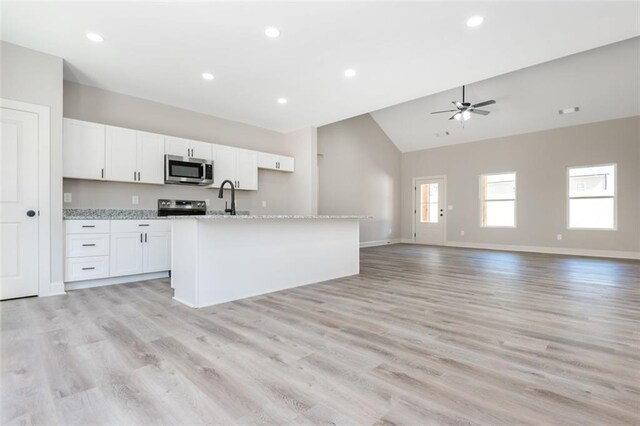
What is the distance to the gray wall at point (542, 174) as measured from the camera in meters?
6.85

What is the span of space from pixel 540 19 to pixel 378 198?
260 inches

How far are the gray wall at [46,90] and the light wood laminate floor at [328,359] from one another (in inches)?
31.7

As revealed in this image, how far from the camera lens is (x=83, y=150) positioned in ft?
13.4

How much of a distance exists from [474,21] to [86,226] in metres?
4.94

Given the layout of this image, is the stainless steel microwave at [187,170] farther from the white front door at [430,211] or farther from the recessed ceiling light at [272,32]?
the white front door at [430,211]

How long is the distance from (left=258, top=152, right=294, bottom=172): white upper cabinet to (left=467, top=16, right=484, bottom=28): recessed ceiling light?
13.4ft

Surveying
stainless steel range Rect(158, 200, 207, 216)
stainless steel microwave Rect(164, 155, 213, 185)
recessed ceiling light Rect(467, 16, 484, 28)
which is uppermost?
recessed ceiling light Rect(467, 16, 484, 28)

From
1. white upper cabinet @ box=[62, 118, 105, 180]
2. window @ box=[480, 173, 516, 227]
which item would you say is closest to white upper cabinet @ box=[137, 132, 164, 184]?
white upper cabinet @ box=[62, 118, 105, 180]

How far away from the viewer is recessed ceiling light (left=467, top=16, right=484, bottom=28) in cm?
302

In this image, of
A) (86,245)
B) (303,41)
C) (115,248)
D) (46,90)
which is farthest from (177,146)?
(303,41)

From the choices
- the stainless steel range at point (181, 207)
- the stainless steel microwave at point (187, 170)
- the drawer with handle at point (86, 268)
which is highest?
the stainless steel microwave at point (187, 170)

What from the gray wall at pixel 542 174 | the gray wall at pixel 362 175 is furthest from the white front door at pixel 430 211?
the gray wall at pixel 362 175

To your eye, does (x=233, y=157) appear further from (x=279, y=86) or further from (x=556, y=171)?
(x=556, y=171)

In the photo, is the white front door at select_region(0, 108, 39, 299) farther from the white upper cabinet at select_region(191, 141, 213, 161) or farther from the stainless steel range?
the white upper cabinet at select_region(191, 141, 213, 161)
